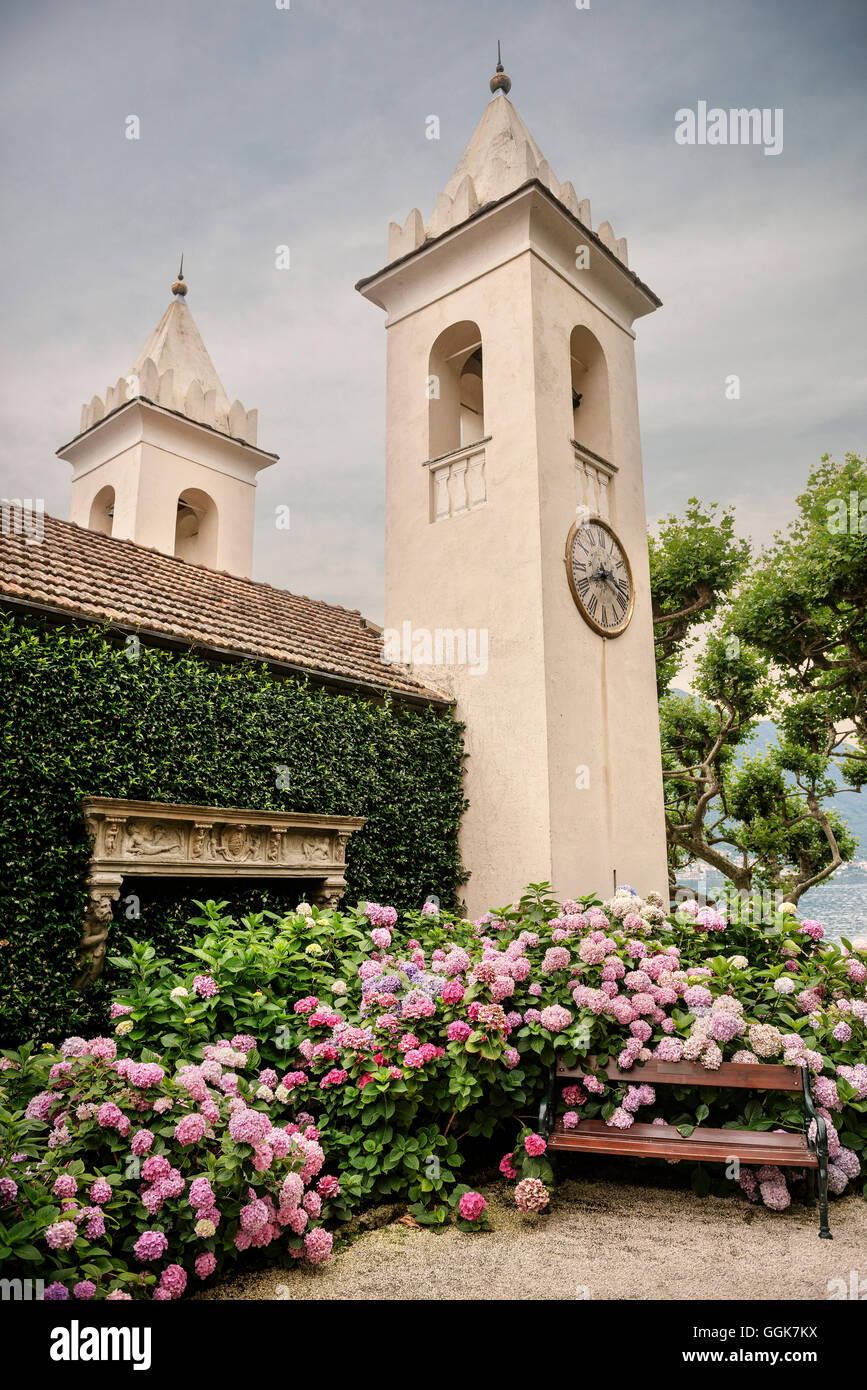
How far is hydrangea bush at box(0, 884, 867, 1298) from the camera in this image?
10.9 feet

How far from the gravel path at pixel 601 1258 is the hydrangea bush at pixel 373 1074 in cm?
14

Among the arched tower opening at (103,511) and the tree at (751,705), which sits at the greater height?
the arched tower opening at (103,511)

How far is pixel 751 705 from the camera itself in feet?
60.5

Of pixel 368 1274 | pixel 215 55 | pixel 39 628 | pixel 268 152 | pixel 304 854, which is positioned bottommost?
pixel 368 1274

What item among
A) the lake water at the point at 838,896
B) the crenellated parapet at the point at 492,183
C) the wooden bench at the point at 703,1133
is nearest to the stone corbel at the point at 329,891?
the wooden bench at the point at 703,1133

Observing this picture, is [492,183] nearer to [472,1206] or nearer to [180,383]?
[180,383]

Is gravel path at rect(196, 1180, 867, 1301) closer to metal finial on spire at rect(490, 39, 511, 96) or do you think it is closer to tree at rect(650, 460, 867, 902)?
tree at rect(650, 460, 867, 902)

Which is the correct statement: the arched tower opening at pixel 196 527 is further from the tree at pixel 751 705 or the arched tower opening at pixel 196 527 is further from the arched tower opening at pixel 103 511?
the tree at pixel 751 705

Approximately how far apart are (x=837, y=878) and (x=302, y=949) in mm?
17711

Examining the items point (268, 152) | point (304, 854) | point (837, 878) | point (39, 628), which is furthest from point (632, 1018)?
point (837, 878)

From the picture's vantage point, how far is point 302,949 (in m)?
5.84

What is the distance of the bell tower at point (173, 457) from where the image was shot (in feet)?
49.1

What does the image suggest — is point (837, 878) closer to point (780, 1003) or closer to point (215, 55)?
point (780, 1003)
